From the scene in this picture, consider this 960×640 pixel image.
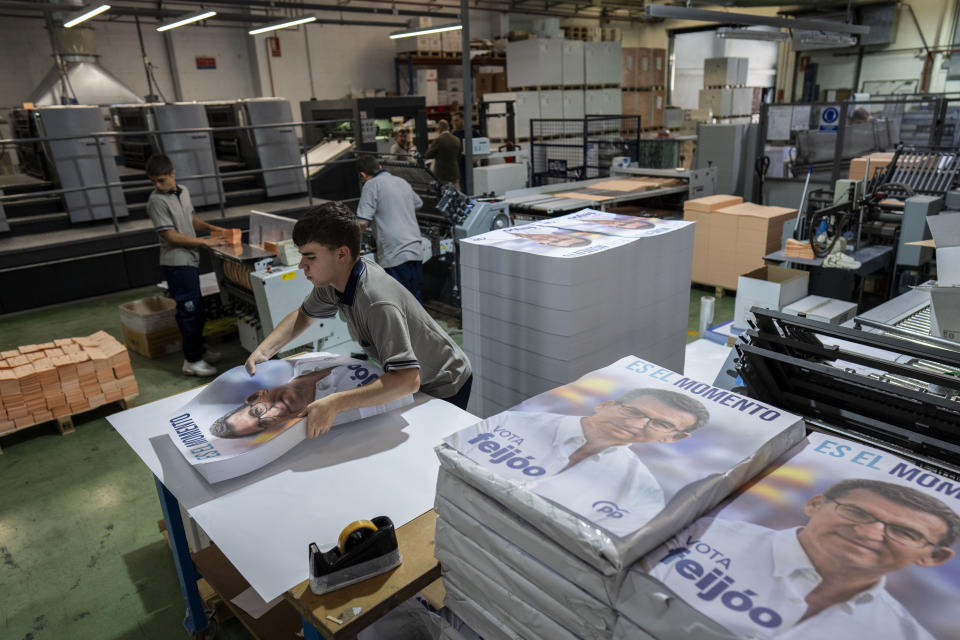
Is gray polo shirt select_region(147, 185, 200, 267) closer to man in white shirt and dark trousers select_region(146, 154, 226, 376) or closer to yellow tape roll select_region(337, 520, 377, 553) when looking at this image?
man in white shirt and dark trousers select_region(146, 154, 226, 376)

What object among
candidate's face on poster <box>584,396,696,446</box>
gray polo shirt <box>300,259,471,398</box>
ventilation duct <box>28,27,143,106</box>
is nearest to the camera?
candidate's face on poster <box>584,396,696,446</box>

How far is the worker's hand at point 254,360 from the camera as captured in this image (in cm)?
217

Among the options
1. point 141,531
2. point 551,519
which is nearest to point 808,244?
point 551,519

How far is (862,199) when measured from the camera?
15.4 ft

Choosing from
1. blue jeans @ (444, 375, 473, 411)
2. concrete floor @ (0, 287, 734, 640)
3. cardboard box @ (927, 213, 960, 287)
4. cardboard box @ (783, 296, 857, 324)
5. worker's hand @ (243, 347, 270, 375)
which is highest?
cardboard box @ (927, 213, 960, 287)

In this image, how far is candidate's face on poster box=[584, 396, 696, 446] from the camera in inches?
49.9

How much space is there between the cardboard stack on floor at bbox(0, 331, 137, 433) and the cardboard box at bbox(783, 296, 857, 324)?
179 inches

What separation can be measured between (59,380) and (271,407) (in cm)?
299

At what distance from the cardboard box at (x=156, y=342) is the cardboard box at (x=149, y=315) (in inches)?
1.4

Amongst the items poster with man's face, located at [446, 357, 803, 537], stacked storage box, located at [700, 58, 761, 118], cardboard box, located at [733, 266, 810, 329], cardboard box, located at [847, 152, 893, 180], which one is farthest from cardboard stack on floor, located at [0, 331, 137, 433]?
stacked storage box, located at [700, 58, 761, 118]

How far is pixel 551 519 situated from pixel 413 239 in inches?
164

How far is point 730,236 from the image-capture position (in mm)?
6078

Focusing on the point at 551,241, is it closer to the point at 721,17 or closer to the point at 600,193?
the point at 721,17

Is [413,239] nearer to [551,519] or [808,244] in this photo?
[808,244]
